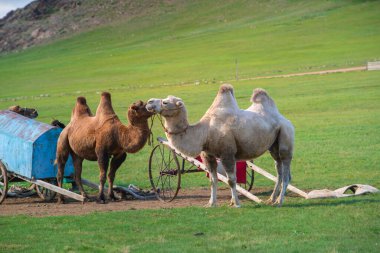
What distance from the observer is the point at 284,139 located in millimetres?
14344

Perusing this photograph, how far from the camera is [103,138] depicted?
612 inches

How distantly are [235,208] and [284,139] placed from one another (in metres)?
1.59

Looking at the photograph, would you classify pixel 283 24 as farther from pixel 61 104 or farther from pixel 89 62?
pixel 61 104

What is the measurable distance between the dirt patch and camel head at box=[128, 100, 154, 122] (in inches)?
64.0

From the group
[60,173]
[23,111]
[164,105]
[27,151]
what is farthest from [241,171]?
[23,111]

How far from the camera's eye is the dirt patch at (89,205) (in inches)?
579

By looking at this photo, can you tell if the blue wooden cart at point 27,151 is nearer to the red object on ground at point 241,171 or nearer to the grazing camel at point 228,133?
the red object on ground at point 241,171

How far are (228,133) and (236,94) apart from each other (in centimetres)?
2869

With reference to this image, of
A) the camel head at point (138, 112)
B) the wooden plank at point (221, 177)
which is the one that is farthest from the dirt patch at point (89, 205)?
the camel head at point (138, 112)

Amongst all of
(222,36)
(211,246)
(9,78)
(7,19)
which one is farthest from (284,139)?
(7,19)

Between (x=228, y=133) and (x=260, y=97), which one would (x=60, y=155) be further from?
(x=260, y=97)

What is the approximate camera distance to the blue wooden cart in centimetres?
1591

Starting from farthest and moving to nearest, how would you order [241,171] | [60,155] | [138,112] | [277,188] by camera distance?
[241,171] < [60,155] < [138,112] < [277,188]

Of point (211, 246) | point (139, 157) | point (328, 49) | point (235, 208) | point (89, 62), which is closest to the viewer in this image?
point (211, 246)
